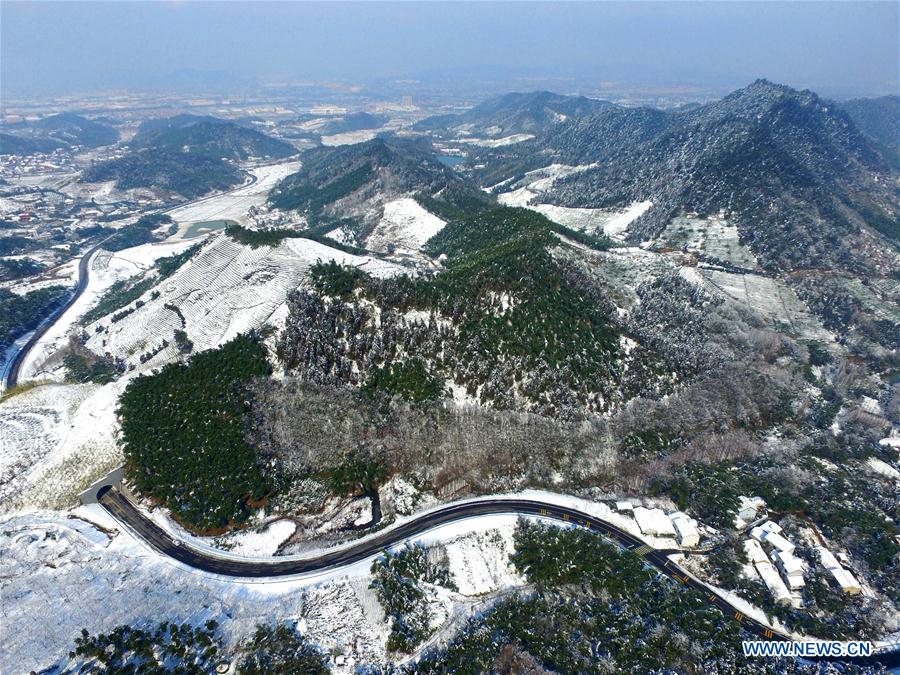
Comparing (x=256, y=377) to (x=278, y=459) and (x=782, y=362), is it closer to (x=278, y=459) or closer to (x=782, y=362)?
(x=278, y=459)

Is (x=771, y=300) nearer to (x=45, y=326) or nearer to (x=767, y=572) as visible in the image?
(x=767, y=572)

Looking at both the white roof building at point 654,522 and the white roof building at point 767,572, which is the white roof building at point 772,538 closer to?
the white roof building at point 767,572

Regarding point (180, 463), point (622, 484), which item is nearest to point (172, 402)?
point (180, 463)

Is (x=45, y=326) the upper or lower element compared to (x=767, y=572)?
lower

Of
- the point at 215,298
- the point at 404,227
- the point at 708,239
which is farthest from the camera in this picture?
the point at 404,227

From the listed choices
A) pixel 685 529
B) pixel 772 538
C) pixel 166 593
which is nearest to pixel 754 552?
pixel 772 538

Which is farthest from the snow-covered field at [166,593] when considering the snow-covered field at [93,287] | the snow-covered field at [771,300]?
the snow-covered field at [771,300]
